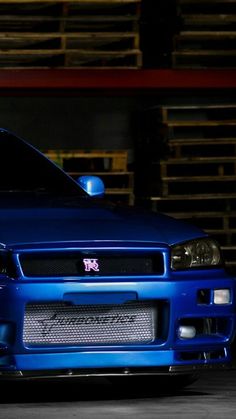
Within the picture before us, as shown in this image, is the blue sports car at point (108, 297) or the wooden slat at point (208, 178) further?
the wooden slat at point (208, 178)

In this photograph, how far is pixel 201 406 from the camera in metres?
8.59

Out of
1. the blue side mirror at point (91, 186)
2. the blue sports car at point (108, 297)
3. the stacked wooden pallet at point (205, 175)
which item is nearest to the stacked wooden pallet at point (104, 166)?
the stacked wooden pallet at point (205, 175)

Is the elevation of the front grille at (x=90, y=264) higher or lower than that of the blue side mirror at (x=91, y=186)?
lower

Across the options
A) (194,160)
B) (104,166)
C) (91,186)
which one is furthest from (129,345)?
(104,166)

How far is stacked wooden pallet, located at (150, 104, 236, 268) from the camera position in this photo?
15.2m

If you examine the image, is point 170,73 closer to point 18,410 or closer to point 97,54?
point 97,54

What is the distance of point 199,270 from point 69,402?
102 cm

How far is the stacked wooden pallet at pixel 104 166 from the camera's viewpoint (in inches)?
599

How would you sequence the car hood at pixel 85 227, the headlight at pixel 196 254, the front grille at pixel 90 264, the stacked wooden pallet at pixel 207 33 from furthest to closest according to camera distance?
1. the stacked wooden pallet at pixel 207 33
2. the headlight at pixel 196 254
3. the car hood at pixel 85 227
4. the front grille at pixel 90 264

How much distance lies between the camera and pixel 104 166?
1540 centimetres

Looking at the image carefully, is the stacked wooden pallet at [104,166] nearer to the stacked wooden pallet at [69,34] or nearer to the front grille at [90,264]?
the stacked wooden pallet at [69,34]

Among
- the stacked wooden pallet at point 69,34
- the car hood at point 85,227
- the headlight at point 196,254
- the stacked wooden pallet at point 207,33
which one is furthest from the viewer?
the stacked wooden pallet at point 207,33

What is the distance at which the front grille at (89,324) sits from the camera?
27.3 ft

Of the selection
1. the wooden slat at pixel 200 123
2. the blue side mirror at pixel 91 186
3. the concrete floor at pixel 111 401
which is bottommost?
the concrete floor at pixel 111 401
